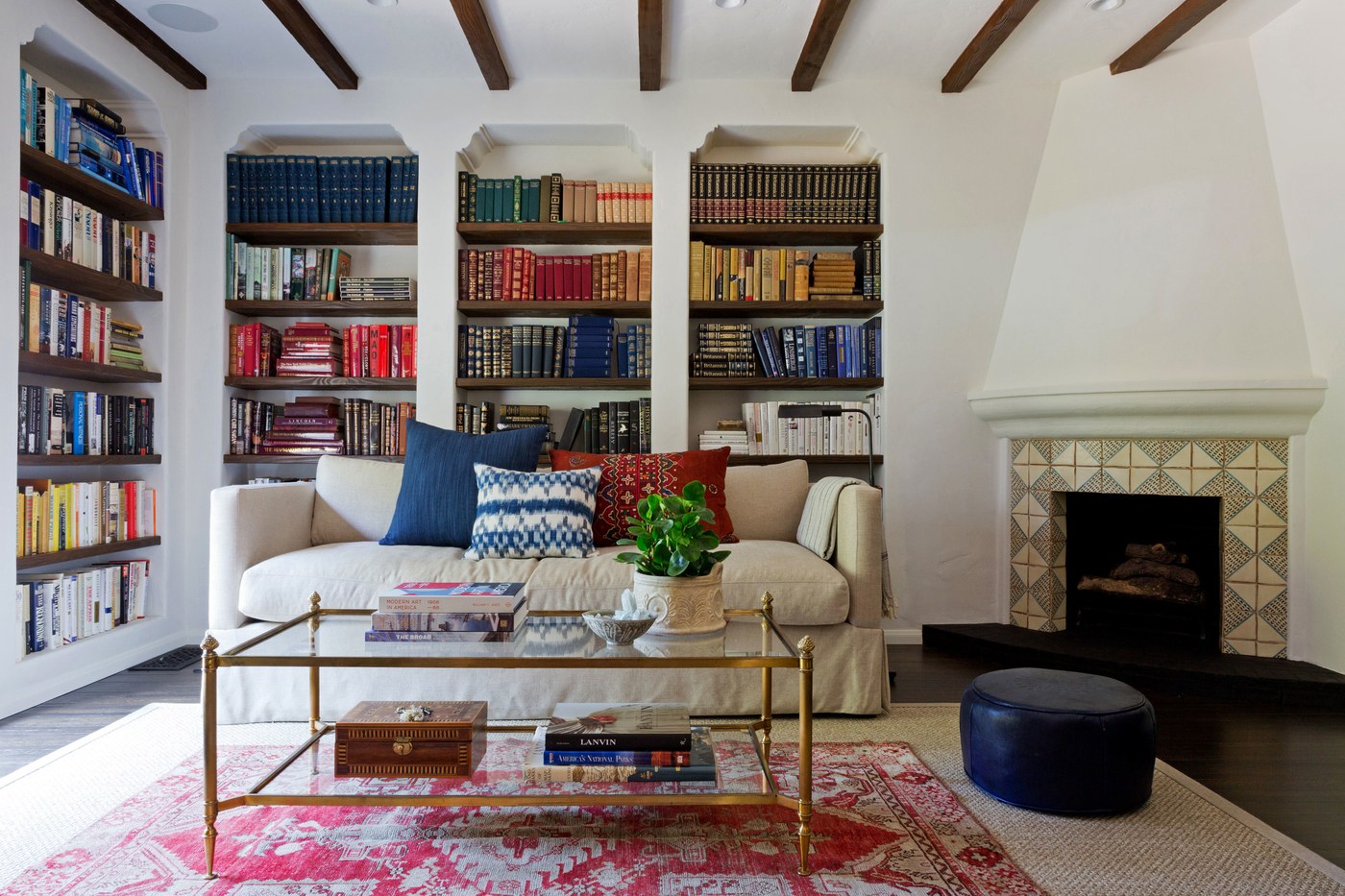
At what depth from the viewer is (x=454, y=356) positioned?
3799 millimetres

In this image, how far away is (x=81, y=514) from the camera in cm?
314

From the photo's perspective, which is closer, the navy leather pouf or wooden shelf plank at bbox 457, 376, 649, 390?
the navy leather pouf

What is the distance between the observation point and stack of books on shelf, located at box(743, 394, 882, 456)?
383 cm

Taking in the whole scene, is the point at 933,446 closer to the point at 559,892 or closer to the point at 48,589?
the point at 559,892

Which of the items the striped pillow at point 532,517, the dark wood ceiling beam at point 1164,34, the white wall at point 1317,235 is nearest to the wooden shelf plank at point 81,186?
the striped pillow at point 532,517

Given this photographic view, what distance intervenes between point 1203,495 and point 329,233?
155 inches

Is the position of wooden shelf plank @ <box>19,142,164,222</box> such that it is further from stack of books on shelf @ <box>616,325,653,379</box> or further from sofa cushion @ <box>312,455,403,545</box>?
stack of books on shelf @ <box>616,325,653,379</box>

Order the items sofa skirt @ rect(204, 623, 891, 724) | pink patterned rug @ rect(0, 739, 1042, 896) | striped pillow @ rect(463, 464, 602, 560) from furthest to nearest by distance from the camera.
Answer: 1. striped pillow @ rect(463, 464, 602, 560)
2. sofa skirt @ rect(204, 623, 891, 724)
3. pink patterned rug @ rect(0, 739, 1042, 896)

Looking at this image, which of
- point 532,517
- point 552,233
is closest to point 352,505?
point 532,517

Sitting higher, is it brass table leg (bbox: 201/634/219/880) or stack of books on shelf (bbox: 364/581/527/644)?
stack of books on shelf (bbox: 364/581/527/644)

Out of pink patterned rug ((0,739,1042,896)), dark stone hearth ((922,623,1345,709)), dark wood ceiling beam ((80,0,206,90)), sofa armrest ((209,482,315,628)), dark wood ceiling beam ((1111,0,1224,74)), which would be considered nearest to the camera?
pink patterned rug ((0,739,1042,896))

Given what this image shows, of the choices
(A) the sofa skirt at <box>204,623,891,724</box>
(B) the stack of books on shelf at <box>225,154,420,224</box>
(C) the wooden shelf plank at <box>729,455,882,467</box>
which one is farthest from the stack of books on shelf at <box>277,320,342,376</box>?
(C) the wooden shelf plank at <box>729,455,882,467</box>

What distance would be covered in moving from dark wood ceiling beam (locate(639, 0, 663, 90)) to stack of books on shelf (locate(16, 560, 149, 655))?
9.73ft

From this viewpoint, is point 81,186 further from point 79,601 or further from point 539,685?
point 539,685
